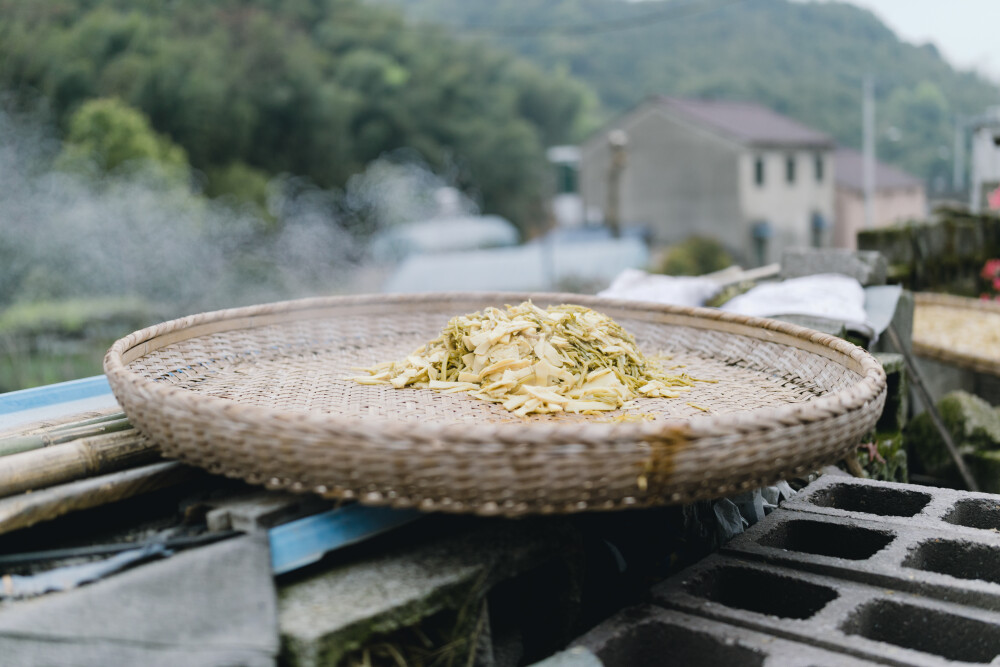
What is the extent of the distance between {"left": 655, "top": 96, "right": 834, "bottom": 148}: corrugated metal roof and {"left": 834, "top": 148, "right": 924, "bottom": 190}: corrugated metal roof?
3544 millimetres

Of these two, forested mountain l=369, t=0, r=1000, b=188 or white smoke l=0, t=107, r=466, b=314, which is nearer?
white smoke l=0, t=107, r=466, b=314

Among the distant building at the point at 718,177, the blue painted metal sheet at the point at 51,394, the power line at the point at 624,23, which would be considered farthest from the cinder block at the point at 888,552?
the distant building at the point at 718,177

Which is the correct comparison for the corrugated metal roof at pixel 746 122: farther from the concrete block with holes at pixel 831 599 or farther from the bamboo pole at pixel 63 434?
the bamboo pole at pixel 63 434

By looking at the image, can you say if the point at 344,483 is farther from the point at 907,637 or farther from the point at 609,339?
the point at 907,637

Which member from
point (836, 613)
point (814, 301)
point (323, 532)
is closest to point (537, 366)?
point (323, 532)

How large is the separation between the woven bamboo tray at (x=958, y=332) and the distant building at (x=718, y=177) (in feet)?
79.5

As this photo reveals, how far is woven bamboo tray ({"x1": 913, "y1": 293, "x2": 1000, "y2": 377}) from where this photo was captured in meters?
4.66

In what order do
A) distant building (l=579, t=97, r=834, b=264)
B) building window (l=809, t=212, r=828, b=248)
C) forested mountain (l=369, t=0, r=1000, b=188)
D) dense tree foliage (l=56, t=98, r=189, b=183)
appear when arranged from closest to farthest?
dense tree foliage (l=56, t=98, r=189, b=183) < distant building (l=579, t=97, r=834, b=264) < building window (l=809, t=212, r=828, b=248) < forested mountain (l=369, t=0, r=1000, b=188)

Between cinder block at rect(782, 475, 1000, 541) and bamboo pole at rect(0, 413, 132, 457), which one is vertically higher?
bamboo pole at rect(0, 413, 132, 457)

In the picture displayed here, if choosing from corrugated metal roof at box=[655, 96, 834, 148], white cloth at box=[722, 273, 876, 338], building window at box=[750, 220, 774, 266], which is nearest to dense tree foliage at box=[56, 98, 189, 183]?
white cloth at box=[722, 273, 876, 338]

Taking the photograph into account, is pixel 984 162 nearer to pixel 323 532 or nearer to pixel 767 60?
pixel 323 532

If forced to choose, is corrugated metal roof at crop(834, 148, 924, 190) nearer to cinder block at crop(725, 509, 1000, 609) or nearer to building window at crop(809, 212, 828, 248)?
building window at crop(809, 212, 828, 248)

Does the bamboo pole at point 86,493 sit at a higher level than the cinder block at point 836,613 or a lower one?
higher

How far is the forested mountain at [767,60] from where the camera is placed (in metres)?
47.1
